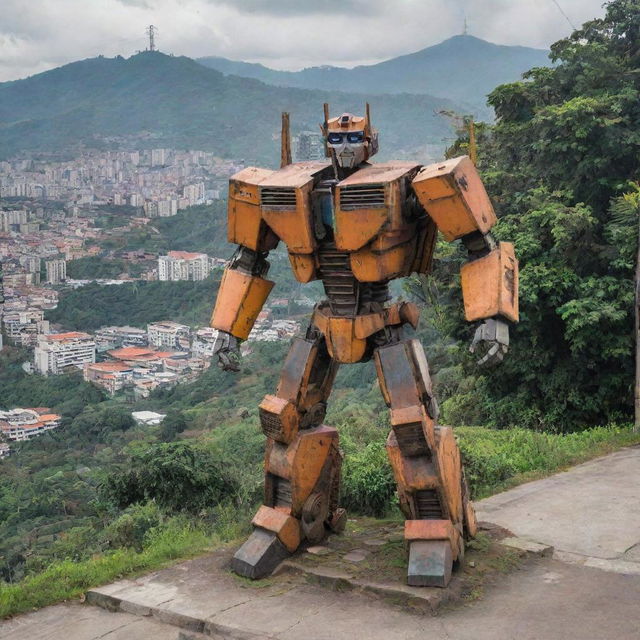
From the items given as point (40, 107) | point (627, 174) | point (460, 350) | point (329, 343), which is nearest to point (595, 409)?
point (460, 350)

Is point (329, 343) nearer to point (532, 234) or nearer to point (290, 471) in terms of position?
point (290, 471)

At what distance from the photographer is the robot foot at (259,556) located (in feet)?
17.7

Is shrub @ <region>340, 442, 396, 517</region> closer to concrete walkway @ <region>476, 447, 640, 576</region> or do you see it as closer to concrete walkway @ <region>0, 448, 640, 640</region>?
concrete walkway @ <region>476, 447, 640, 576</region>

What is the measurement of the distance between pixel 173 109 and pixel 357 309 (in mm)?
108223

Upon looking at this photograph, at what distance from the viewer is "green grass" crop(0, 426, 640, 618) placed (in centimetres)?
531

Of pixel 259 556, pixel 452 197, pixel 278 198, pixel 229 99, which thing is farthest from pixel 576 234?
pixel 229 99

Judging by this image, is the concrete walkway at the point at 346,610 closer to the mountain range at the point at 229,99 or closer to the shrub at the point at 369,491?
the shrub at the point at 369,491

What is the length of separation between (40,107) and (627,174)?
4617 inches

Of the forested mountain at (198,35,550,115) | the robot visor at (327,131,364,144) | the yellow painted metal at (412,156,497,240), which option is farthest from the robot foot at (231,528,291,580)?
the forested mountain at (198,35,550,115)

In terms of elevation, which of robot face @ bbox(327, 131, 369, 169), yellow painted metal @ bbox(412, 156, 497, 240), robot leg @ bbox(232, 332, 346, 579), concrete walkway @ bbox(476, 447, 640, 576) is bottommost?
concrete walkway @ bbox(476, 447, 640, 576)

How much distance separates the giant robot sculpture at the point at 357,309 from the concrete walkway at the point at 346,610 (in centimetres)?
31

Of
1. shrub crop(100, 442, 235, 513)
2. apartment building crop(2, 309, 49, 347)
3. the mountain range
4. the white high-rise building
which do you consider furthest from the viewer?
the mountain range

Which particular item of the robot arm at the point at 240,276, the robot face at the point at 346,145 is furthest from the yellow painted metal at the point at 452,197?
the robot arm at the point at 240,276

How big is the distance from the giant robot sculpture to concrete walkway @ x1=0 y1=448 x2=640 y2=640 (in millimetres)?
306
